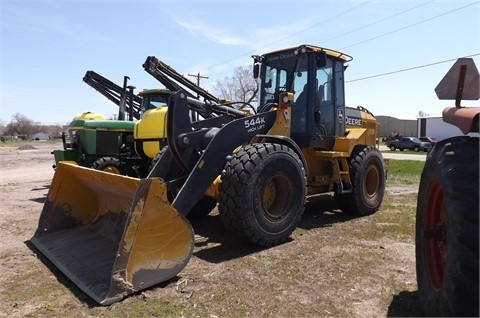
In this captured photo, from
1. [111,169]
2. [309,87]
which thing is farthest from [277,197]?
[111,169]

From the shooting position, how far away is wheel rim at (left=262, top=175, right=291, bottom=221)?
547cm

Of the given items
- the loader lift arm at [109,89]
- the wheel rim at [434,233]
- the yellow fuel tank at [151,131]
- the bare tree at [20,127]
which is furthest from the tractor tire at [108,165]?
the bare tree at [20,127]

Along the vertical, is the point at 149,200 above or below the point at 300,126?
below

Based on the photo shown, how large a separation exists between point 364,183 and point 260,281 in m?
3.95

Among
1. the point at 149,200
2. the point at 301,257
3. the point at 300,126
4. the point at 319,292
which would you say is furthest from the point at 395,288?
the point at 300,126

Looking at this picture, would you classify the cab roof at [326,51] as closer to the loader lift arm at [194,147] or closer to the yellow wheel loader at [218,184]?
the yellow wheel loader at [218,184]

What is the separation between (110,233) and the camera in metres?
5.18

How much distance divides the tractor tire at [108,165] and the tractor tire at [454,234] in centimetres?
727

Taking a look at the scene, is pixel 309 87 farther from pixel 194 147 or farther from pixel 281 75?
pixel 194 147

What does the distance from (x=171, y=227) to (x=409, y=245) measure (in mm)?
3253

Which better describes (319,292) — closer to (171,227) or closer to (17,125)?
(171,227)

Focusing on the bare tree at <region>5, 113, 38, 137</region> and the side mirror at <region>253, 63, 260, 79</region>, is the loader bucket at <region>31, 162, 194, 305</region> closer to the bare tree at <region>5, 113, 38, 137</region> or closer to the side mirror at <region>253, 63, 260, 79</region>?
the side mirror at <region>253, 63, 260, 79</region>

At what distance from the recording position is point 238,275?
14.3 ft

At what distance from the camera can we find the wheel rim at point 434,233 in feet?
10.5
